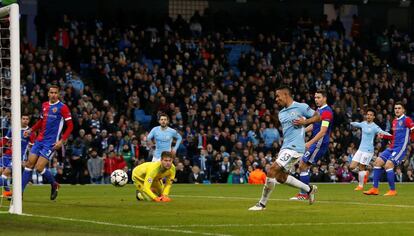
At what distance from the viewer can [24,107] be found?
36.8m

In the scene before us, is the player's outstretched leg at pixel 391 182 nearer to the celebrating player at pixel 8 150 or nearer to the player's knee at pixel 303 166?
the player's knee at pixel 303 166

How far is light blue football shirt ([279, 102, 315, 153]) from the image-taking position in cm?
1900

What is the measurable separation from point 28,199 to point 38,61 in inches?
686

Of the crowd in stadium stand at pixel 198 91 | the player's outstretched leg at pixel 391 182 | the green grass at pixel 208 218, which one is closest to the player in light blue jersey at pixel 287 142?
the green grass at pixel 208 218

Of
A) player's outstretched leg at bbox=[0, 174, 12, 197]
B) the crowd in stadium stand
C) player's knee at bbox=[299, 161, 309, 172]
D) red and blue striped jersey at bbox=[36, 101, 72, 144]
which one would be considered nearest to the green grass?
player's outstretched leg at bbox=[0, 174, 12, 197]

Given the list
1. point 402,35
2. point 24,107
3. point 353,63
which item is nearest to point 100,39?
point 24,107

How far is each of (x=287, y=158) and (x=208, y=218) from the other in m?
2.53

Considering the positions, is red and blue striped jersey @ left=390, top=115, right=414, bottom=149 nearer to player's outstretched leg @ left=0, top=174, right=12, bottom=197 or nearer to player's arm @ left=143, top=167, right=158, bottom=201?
player's arm @ left=143, top=167, right=158, bottom=201

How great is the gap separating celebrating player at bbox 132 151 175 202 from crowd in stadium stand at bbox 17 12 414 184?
14.5 meters

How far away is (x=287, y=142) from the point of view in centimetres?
1912

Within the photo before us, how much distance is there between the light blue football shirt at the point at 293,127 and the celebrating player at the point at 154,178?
12.5ft

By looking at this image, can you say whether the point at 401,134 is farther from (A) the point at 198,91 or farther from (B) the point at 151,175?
(A) the point at 198,91

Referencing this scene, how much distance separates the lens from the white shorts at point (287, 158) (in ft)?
61.7

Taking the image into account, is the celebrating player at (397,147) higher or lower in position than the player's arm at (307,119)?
lower
